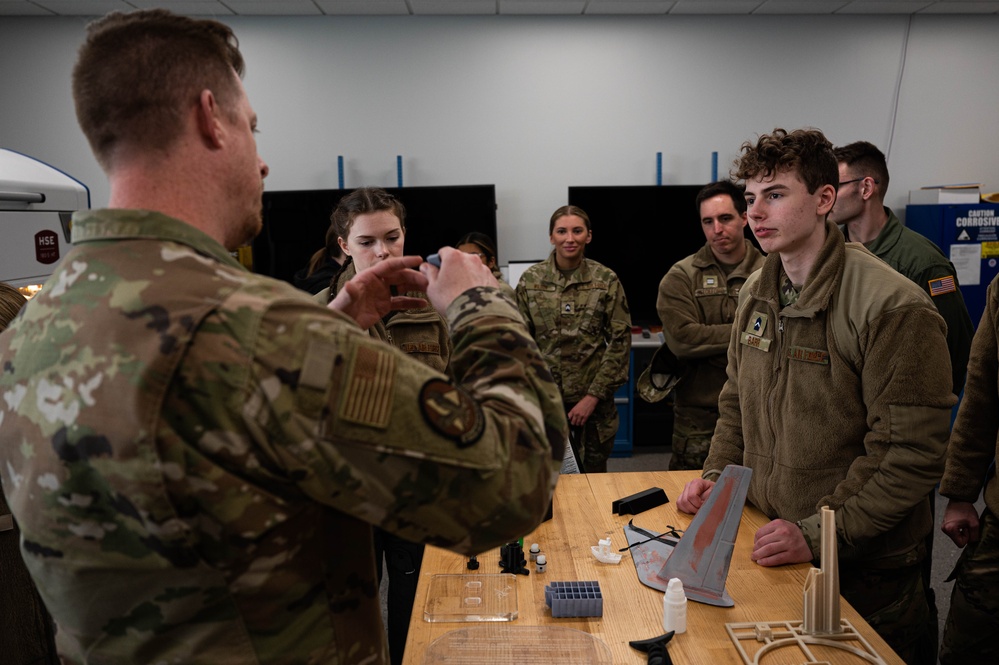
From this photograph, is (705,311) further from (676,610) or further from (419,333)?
(676,610)

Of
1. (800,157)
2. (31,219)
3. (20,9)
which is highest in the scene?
(20,9)

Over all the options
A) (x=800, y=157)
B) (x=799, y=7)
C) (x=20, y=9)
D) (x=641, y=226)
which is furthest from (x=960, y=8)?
(x=20, y=9)

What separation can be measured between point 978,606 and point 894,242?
1.49 m

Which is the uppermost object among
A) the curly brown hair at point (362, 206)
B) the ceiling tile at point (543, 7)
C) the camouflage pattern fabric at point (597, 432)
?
the ceiling tile at point (543, 7)

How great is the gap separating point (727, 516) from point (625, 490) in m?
0.58

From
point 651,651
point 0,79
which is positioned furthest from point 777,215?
point 0,79

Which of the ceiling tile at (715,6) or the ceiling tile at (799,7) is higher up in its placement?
the ceiling tile at (799,7)

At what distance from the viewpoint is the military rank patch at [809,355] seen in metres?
1.61

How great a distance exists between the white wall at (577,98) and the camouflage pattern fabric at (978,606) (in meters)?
3.43

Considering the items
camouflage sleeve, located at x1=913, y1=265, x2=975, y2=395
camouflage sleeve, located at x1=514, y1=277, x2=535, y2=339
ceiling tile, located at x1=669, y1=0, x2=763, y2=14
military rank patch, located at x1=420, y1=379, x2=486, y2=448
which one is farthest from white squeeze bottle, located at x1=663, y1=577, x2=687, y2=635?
ceiling tile, located at x1=669, y1=0, x2=763, y2=14

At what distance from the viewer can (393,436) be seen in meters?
0.69

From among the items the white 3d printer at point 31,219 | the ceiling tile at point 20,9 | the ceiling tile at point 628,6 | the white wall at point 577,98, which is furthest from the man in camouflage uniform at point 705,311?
the ceiling tile at point 20,9

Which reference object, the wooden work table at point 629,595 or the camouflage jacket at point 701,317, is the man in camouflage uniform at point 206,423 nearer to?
the wooden work table at point 629,595

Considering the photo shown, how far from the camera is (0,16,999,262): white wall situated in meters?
4.98
